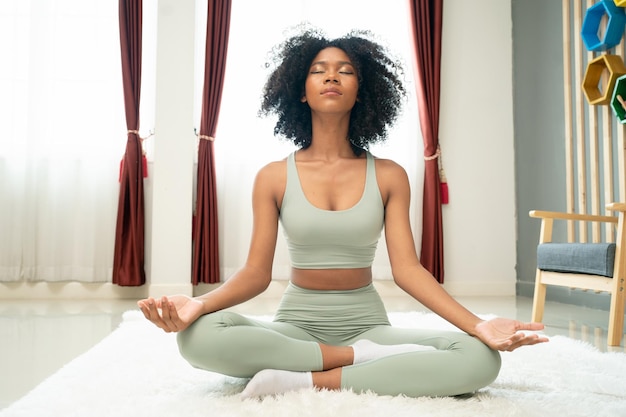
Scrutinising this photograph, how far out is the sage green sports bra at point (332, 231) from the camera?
158cm

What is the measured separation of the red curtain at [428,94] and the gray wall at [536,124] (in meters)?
0.72

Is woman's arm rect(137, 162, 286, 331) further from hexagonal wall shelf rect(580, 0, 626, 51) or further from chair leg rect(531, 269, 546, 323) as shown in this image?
hexagonal wall shelf rect(580, 0, 626, 51)

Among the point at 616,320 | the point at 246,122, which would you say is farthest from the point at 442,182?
the point at 616,320

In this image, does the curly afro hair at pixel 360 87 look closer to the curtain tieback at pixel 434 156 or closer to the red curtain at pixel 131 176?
the red curtain at pixel 131 176

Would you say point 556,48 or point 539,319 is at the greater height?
point 556,48

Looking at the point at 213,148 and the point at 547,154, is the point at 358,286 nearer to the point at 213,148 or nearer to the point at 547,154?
the point at 213,148

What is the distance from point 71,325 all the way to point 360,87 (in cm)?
198

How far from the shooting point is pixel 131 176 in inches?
165

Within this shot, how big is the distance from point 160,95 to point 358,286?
309 cm

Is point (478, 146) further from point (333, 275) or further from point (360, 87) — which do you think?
point (333, 275)

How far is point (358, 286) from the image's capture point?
1607 millimetres

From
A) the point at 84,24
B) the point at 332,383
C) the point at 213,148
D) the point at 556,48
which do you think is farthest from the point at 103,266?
the point at 556,48

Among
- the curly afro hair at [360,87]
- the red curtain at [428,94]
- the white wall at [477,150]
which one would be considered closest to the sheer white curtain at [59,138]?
the white wall at [477,150]

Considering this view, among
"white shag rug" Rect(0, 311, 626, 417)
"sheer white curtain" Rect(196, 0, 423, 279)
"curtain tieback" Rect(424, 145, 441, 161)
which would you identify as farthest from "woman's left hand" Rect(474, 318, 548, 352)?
"curtain tieback" Rect(424, 145, 441, 161)
